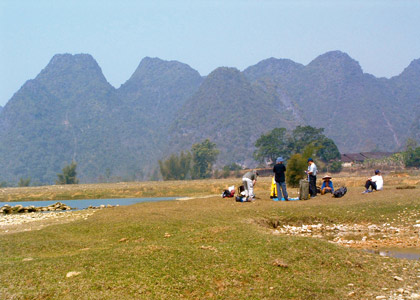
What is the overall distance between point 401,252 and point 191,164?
4856 inches

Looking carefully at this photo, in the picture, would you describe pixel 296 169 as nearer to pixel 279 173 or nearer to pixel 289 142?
pixel 279 173

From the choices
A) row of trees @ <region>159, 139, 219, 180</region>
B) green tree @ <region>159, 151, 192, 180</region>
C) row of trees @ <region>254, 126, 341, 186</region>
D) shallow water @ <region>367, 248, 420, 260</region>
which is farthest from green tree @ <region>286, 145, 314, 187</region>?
green tree @ <region>159, 151, 192, 180</region>

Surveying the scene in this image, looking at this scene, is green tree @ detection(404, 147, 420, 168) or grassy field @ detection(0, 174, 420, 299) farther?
green tree @ detection(404, 147, 420, 168)

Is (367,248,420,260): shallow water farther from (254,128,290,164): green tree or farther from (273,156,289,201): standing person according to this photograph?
(254,128,290,164): green tree

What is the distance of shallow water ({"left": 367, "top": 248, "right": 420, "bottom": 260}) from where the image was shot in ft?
45.9

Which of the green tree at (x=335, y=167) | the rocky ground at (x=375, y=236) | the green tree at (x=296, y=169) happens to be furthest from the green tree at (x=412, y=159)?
the rocky ground at (x=375, y=236)

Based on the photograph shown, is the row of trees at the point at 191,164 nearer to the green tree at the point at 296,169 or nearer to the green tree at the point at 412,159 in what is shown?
the green tree at the point at 412,159

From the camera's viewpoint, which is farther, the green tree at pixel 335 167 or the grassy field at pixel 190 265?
the green tree at pixel 335 167

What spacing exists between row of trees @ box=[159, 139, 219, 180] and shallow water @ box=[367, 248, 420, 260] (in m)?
103

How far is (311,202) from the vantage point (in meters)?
22.7

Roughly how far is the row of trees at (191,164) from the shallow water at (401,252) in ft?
337

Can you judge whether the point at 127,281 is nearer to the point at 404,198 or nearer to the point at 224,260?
the point at 224,260

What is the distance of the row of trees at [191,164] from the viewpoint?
119 meters

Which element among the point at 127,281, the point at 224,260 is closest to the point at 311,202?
the point at 224,260
